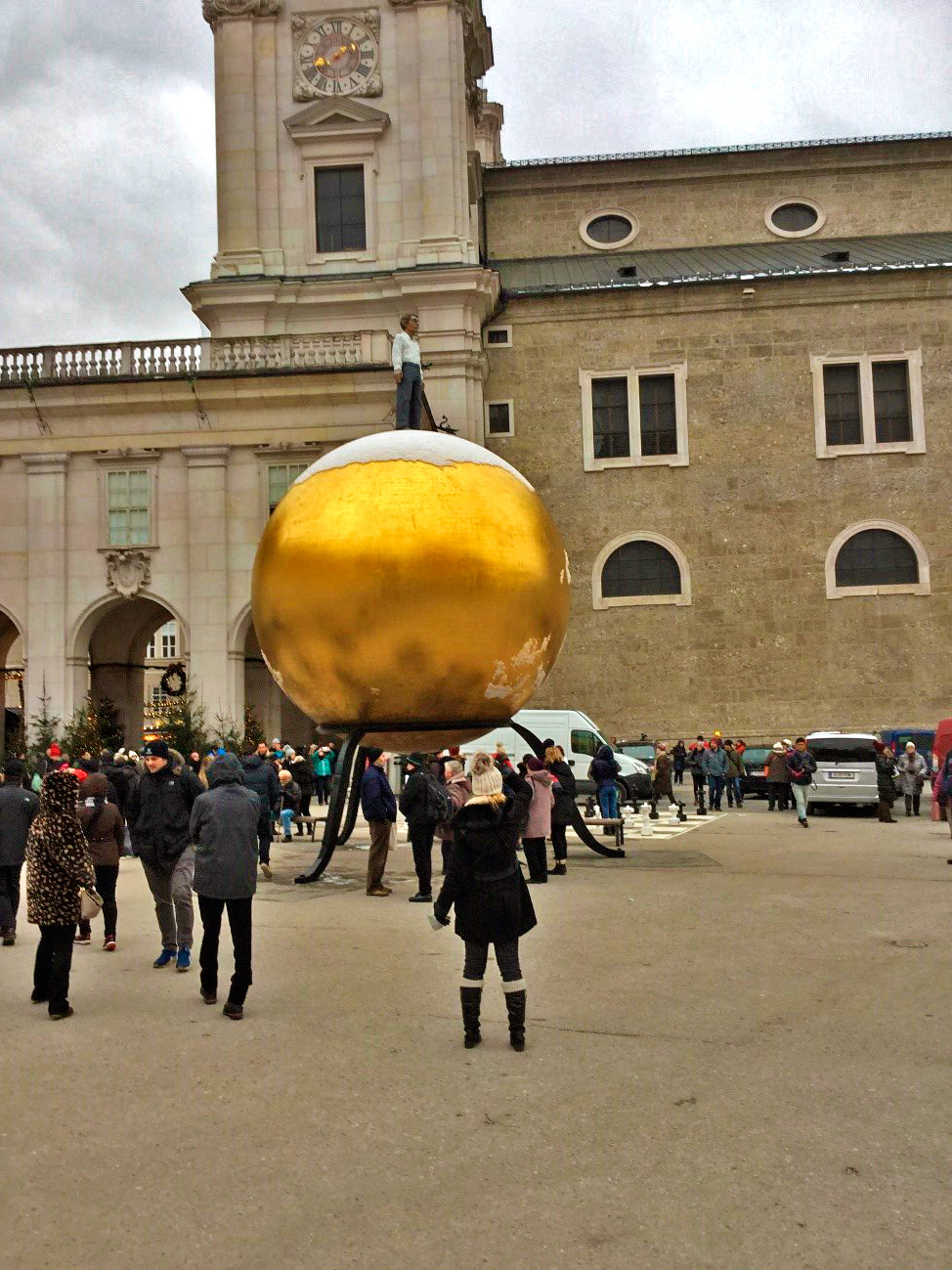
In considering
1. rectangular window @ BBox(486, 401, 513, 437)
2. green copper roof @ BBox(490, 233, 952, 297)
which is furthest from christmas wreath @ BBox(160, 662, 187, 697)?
green copper roof @ BBox(490, 233, 952, 297)

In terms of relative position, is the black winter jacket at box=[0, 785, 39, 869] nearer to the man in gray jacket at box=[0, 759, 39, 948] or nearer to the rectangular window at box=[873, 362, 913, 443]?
the man in gray jacket at box=[0, 759, 39, 948]

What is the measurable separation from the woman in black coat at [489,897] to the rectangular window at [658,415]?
29.3 m

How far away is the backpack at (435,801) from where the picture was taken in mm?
10906

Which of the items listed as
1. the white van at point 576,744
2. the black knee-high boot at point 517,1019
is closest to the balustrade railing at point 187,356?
the white van at point 576,744

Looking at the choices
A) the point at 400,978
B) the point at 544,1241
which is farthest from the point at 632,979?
the point at 544,1241

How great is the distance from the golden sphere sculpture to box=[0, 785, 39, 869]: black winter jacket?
15.3 ft

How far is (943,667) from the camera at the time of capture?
110 feet

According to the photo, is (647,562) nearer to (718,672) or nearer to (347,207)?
(718,672)

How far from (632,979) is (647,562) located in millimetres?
27059

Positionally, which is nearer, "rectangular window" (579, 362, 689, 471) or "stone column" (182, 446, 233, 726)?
"stone column" (182, 446, 233, 726)

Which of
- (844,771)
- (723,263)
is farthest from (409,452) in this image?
(723,263)

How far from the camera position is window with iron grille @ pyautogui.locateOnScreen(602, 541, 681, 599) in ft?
114

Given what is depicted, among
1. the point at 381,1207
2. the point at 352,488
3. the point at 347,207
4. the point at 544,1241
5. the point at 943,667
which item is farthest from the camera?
the point at 347,207

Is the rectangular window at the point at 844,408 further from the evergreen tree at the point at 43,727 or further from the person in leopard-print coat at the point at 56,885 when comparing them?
the person in leopard-print coat at the point at 56,885
